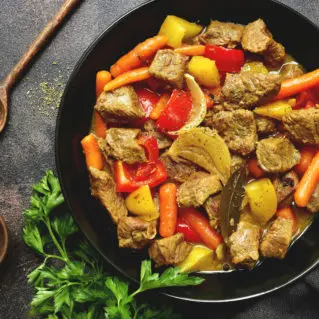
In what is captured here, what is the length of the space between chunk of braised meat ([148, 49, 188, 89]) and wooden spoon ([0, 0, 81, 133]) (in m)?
1.00

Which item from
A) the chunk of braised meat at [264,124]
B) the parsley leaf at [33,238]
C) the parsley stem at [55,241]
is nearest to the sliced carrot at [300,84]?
the chunk of braised meat at [264,124]

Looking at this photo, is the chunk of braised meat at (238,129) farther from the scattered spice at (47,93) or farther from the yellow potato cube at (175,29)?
the scattered spice at (47,93)

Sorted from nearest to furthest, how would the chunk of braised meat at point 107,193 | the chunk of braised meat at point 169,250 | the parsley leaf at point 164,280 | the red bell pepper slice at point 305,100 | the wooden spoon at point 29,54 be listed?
the parsley leaf at point 164,280 < the chunk of braised meat at point 169,250 < the chunk of braised meat at point 107,193 < the red bell pepper slice at point 305,100 < the wooden spoon at point 29,54

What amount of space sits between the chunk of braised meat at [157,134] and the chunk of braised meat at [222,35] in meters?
0.84

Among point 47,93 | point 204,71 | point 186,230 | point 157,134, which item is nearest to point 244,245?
point 186,230

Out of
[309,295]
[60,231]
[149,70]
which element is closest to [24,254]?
[60,231]

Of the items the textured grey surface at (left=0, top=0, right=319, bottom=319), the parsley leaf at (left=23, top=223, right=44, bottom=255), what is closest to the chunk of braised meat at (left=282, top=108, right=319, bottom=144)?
the textured grey surface at (left=0, top=0, right=319, bottom=319)

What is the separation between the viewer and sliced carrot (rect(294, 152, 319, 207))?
12.5 feet

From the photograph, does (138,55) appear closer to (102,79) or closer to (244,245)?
(102,79)

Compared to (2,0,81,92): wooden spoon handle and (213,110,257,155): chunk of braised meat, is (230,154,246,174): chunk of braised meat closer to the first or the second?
(213,110,257,155): chunk of braised meat

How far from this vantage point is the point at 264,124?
3.83 metres

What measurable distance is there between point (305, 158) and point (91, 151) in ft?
5.80

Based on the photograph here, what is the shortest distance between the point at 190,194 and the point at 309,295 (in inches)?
57.7

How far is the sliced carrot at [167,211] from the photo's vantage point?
381 centimetres
